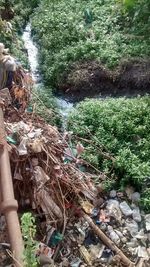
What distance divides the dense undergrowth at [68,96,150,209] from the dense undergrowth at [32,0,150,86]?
97 centimetres

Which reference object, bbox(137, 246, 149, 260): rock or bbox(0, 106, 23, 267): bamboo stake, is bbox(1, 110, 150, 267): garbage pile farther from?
bbox(0, 106, 23, 267): bamboo stake

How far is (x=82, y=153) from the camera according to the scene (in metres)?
5.63

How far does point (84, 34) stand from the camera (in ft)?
24.7

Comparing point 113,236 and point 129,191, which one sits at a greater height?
point 129,191

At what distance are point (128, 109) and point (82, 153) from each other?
0.92 metres

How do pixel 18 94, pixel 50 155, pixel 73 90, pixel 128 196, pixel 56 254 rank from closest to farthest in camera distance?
pixel 56 254 → pixel 50 155 → pixel 128 196 → pixel 18 94 → pixel 73 90

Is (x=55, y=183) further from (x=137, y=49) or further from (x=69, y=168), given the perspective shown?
(x=137, y=49)

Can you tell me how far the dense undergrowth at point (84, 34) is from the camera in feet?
23.4

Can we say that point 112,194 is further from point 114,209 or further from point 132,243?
point 132,243

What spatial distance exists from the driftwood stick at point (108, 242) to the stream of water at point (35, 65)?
1.87 m

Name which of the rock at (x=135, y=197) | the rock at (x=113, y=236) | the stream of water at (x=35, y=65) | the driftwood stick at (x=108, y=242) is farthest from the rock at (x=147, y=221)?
the stream of water at (x=35, y=65)

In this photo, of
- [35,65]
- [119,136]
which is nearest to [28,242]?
[119,136]

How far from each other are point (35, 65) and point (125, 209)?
10.6 feet

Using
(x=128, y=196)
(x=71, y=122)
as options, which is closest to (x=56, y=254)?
(x=128, y=196)
